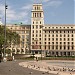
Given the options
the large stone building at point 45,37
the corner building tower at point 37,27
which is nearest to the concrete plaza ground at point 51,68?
the large stone building at point 45,37

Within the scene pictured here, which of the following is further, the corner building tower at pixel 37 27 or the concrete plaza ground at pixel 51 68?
the corner building tower at pixel 37 27

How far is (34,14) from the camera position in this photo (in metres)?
171

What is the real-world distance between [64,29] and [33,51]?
A: 958 inches

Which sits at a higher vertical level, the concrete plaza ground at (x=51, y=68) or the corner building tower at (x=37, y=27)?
the corner building tower at (x=37, y=27)

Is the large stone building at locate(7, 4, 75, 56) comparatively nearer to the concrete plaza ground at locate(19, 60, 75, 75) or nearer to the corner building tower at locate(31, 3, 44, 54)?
the corner building tower at locate(31, 3, 44, 54)

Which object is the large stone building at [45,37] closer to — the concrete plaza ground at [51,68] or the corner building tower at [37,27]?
the corner building tower at [37,27]

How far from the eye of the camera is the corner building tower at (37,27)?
557ft

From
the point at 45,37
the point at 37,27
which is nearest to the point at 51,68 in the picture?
the point at 37,27

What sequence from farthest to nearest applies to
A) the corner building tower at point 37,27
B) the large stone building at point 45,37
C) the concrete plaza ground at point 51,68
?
the corner building tower at point 37,27 → the large stone building at point 45,37 → the concrete plaza ground at point 51,68

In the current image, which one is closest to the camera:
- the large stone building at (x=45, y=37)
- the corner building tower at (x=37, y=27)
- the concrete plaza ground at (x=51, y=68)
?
the concrete plaza ground at (x=51, y=68)

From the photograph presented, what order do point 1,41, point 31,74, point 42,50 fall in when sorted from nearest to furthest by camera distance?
1. point 31,74
2. point 1,41
3. point 42,50

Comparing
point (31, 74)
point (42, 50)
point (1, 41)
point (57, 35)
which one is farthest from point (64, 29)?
point (31, 74)

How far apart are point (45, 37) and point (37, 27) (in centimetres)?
850

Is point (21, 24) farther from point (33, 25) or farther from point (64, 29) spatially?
point (64, 29)
